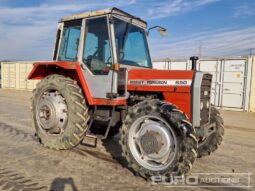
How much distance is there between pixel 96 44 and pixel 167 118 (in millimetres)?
2093

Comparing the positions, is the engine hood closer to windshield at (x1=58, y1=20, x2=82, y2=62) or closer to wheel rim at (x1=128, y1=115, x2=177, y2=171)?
wheel rim at (x1=128, y1=115, x2=177, y2=171)

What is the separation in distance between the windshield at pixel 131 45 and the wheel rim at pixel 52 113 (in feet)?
4.66

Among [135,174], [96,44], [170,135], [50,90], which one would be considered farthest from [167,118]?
[50,90]

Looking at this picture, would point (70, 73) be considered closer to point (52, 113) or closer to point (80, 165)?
point (52, 113)

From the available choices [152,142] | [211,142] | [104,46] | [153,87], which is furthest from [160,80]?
[211,142]

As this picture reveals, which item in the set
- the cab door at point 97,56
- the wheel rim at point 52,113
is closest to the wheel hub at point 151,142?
the cab door at point 97,56

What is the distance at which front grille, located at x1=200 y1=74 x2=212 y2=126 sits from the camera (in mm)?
4223

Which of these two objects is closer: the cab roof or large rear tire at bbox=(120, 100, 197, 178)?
large rear tire at bbox=(120, 100, 197, 178)

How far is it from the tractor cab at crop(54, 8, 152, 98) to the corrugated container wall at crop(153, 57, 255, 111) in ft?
27.6

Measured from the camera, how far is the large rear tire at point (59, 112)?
4.52 meters

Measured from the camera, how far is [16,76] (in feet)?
74.4

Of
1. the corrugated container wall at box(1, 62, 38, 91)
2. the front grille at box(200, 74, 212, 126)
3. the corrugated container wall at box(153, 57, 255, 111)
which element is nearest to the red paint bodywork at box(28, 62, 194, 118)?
the front grille at box(200, 74, 212, 126)

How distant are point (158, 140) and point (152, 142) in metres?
0.10

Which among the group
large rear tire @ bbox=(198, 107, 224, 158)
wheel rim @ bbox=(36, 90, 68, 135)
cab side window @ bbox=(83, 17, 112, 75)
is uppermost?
cab side window @ bbox=(83, 17, 112, 75)
